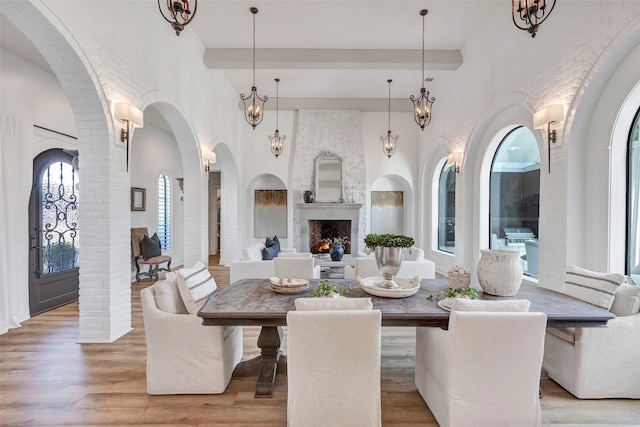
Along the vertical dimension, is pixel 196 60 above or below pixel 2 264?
above

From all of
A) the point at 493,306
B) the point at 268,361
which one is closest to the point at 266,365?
the point at 268,361

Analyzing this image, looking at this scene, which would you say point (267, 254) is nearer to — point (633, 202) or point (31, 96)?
point (31, 96)

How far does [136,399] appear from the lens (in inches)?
92.0

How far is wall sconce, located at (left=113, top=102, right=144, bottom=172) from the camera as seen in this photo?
330 centimetres

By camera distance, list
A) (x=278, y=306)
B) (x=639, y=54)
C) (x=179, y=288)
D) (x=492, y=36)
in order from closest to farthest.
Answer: (x=278, y=306) < (x=179, y=288) < (x=639, y=54) < (x=492, y=36)

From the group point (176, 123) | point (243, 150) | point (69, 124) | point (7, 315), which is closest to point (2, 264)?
point (7, 315)

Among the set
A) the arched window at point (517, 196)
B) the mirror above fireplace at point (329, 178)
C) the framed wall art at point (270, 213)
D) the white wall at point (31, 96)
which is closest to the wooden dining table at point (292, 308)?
the arched window at point (517, 196)

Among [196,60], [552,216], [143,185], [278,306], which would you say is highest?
[196,60]

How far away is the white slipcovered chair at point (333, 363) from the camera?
1778 millimetres

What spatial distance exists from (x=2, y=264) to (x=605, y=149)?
6.78m

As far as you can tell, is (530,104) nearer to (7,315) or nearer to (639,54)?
(639,54)

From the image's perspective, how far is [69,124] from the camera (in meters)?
4.82

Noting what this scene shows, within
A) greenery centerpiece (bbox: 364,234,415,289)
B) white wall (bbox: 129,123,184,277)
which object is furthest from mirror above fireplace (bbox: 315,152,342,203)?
greenery centerpiece (bbox: 364,234,415,289)

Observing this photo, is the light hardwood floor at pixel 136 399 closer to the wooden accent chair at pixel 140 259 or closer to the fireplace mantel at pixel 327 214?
the wooden accent chair at pixel 140 259
